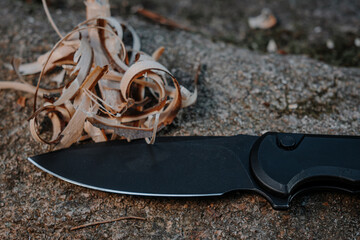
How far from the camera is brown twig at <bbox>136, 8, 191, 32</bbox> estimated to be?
1.76m

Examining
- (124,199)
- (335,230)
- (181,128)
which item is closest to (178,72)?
(181,128)

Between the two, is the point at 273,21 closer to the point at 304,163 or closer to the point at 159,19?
the point at 159,19

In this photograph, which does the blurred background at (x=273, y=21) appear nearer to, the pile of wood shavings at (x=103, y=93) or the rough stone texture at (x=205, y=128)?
the rough stone texture at (x=205, y=128)

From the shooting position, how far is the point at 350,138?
3.47 ft

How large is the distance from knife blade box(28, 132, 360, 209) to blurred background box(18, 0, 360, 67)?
2.33ft

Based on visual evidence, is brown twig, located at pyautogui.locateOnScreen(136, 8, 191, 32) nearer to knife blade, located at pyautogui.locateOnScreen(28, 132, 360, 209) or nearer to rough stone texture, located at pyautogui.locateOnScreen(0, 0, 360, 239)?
rough stone texture, located at pyautogui.locateOnScreen(0, 0, 360, 239)

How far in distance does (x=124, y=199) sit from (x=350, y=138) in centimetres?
67

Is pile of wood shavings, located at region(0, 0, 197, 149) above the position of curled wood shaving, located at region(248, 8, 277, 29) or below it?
above

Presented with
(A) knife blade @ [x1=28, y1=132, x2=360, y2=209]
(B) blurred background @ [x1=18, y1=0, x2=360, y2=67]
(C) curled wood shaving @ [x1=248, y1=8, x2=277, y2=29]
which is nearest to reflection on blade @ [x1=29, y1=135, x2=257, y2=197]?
(A) knife blade @ [x1=28, y1=132, x2=360, y2=209]

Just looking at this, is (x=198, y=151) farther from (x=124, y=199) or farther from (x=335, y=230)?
(x=335, y=230)

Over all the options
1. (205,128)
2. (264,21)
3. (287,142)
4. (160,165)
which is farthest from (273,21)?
(160,165)

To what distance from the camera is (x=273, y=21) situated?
5.95ft

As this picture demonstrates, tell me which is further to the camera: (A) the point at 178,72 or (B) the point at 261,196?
(A) the point at 178,72

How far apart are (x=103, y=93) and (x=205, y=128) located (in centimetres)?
36
